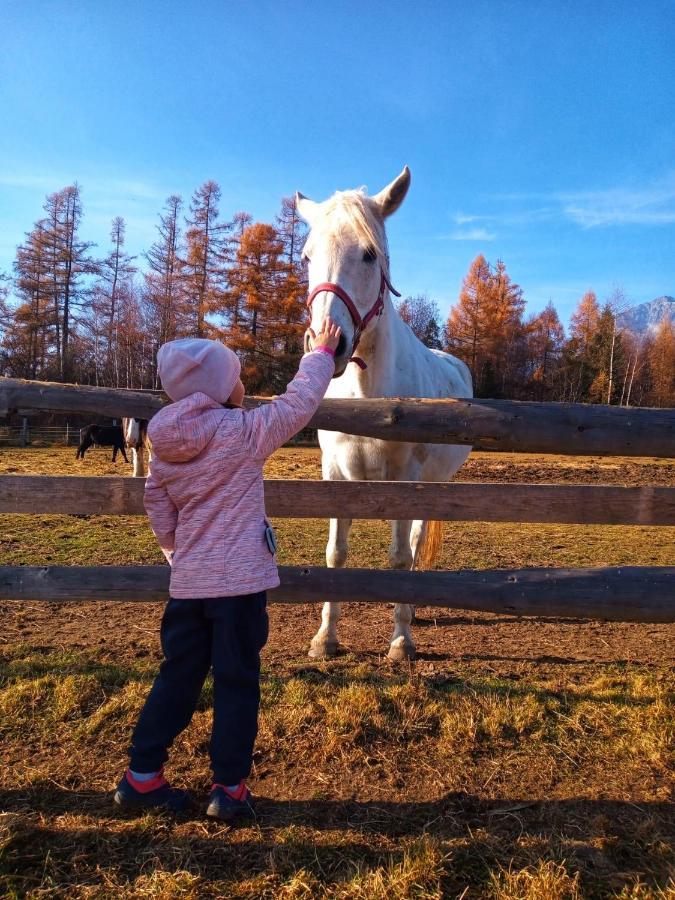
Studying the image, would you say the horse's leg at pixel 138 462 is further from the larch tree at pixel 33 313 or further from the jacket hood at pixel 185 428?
the larch tree at pixel 33 313

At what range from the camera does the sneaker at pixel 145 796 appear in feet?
7.13

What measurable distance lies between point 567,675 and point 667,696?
60 centimetres

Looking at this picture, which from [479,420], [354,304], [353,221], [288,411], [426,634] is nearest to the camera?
[288,411]

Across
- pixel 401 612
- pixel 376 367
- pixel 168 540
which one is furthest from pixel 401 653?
pixel 168 540

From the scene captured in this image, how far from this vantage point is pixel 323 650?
12.9 feet

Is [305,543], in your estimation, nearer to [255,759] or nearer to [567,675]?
[567,675]

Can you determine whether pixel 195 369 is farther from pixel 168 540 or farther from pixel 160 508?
pixel 168 540

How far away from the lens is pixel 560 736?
2879 mm

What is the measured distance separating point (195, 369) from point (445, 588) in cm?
198

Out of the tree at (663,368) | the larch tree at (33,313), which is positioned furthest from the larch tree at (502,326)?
the larch tree at (33,313)

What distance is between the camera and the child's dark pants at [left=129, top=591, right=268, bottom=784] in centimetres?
209

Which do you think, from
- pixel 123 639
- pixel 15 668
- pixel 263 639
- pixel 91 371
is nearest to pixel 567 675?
pixel 263 639

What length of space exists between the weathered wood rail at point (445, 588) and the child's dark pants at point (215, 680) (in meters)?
1.04

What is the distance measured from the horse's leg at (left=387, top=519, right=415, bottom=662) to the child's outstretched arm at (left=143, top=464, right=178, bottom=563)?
6.90ft
